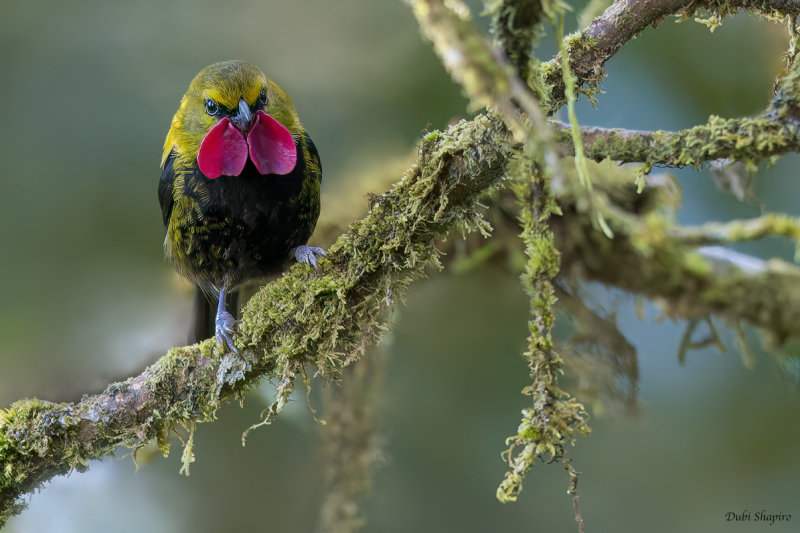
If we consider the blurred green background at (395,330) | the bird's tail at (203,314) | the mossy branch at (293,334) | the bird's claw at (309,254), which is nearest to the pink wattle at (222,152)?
the bird's claw at (309,254)

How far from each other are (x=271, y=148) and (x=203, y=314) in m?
0.91

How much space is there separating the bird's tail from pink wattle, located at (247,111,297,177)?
735 mm

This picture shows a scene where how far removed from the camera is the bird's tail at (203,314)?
2539mm

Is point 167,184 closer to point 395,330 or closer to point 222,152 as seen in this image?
point 222,152

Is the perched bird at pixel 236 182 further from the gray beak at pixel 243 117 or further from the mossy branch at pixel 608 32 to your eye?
the mossy branch at pixel 608 32

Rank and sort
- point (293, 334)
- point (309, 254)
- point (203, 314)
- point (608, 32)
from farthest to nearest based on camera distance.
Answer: point (203, 314), point (309, 254), point (293, 334), point (608, 32)

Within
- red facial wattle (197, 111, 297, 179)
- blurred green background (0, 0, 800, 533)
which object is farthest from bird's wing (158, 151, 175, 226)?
blurred green background (0, 0, 800, 533)

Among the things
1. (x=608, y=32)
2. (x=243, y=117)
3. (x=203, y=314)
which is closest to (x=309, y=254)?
(x=243, y=117)

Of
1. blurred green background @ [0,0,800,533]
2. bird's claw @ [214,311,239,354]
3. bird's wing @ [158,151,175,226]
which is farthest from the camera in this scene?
blurred green background @ [0,0,800,533]

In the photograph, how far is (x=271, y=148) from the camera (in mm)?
2027

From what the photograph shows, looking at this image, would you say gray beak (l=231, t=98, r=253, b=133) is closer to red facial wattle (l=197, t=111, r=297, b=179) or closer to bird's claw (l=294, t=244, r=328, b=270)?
red facial wattle (l=197, t=111, r=297, b=179)

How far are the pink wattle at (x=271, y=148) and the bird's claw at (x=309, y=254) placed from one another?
260 millimetres

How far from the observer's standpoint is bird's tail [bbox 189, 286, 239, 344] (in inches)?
100.0

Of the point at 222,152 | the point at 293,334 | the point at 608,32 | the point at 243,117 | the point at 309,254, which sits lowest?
the point at 293,334
